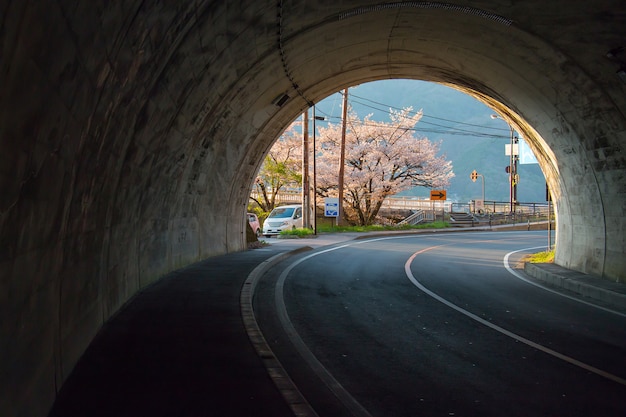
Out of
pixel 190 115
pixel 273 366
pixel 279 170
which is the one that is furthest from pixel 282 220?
pixel 273 366

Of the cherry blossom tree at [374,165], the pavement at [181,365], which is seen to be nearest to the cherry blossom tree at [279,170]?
the cherry blossom tree at [374,165]

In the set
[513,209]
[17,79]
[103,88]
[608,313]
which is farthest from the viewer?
[513,209]

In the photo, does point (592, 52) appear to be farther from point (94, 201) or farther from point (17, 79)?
point (17, 79)

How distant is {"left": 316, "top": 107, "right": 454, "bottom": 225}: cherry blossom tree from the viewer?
45531 millimetres

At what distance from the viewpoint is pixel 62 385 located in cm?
522

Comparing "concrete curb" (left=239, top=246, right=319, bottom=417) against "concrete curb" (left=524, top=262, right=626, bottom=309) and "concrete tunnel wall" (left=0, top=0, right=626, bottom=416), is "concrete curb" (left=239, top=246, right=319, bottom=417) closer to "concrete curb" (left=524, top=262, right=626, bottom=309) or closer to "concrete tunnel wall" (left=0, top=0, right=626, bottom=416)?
"concrete tunnel wall" (left=0, top=0, right=626, bottom=416)

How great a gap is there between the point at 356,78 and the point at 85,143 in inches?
561

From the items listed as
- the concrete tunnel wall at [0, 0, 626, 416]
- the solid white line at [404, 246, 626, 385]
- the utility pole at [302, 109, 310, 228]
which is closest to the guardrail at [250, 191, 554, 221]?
the utility pole at [302, 109, 310, 228]

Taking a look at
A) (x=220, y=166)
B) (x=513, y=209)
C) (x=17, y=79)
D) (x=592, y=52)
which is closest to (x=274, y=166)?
(x=513, y=209)

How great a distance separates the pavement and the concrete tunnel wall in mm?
304

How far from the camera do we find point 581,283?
41.9 ft

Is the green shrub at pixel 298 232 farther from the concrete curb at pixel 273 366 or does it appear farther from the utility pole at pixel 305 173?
the concrete curb at pixel 273 366

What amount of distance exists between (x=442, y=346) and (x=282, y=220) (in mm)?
27751

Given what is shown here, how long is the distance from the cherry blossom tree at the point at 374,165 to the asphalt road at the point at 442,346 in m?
30.6
